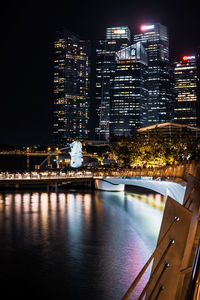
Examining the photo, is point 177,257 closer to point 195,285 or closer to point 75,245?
point 195,285

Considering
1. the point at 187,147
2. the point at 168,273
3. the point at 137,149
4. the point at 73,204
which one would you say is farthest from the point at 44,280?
the point at 137,149

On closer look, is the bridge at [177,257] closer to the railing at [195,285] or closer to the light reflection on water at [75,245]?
the railing at [195,285]

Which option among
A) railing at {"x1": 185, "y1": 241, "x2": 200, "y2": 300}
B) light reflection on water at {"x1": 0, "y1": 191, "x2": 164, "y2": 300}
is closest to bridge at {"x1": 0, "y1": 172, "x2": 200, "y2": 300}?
railing at {"x1": 185, "y1": 241, "x2": 200, "y2": 300}

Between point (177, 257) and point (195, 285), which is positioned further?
point (177, 257)

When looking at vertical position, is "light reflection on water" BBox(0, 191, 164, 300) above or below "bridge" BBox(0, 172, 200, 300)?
below

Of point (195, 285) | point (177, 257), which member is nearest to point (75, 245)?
point (177, 257)

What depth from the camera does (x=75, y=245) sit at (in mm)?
22875

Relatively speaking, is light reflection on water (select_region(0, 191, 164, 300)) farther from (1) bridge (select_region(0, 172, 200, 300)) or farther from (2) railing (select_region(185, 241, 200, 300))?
(2) railing (select_region(185, 241, 200, 300))

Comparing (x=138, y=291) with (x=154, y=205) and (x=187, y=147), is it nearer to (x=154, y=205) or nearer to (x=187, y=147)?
(x=154, y=205)

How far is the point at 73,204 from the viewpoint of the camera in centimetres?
4159

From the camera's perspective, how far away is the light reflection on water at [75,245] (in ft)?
51.2

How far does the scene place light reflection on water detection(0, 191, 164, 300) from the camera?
51.2 feet

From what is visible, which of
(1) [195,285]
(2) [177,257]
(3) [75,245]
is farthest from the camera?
(3) [75,245]

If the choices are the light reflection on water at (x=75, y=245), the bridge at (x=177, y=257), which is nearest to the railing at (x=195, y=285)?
the bridge at (x=177, y=257)
